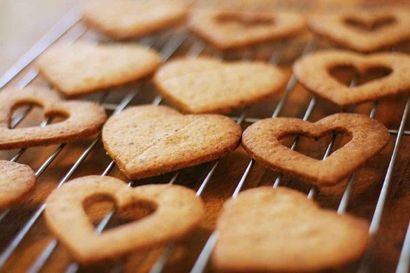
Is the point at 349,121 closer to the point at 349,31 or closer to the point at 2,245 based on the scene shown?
the point at 349,31

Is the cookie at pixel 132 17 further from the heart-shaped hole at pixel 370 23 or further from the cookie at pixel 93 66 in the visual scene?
the heart-shaped hole at pixel 370 23

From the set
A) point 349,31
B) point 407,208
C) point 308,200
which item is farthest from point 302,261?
point 349,31

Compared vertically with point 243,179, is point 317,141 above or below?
below

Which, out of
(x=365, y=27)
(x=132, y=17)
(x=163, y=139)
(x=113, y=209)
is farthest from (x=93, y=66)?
(x=365, y=27)

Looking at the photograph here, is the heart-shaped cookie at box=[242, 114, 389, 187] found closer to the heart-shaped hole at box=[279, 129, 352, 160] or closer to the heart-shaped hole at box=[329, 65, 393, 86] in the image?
the heart-shaped hole at box=[279, 129, 352, 160]

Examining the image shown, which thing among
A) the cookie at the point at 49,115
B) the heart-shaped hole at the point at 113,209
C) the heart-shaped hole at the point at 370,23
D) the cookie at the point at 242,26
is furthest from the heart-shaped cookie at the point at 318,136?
the heart-shaped hole at the point at 370,23

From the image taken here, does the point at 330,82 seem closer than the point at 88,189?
No

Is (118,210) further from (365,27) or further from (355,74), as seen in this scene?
(365,27)
